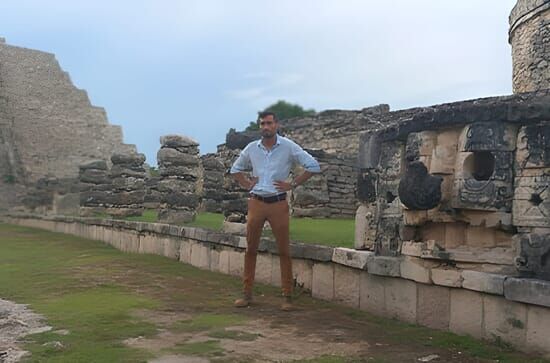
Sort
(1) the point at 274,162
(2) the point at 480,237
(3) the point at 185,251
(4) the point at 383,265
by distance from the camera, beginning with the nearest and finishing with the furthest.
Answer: (2) the point at 480,237
(4) the point at 383,265
(1) the point at 274,162
(3) the point at 185,251

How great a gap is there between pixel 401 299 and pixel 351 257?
0.65 m

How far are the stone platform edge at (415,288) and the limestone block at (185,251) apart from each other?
0.68m

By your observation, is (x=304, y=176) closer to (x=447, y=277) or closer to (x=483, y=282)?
(x=447, y=277)

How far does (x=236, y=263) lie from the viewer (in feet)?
23.1

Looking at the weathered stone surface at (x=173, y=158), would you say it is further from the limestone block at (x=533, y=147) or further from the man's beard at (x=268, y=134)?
the limestone block at (x=533, y=147)

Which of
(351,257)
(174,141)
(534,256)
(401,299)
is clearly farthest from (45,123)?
(534,256)

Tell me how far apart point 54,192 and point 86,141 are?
1292 cm

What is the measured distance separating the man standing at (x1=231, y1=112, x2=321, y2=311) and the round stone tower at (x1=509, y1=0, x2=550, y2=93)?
13777 mm

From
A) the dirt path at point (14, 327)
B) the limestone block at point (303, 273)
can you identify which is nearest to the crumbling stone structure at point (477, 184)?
the limestone block at point (303, 273)

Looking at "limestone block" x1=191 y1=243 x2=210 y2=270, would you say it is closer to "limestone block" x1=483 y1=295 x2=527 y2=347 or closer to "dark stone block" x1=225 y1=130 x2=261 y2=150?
"dark stone block" x1=225 y1=130 x2=261 y2=150

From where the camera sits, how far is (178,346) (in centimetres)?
395

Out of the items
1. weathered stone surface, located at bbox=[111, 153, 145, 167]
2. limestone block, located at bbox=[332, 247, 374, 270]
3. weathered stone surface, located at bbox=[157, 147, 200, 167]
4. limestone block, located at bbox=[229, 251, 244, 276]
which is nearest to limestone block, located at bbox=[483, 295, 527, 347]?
limestone block, located at bbox=[332, 247, 374, 270]

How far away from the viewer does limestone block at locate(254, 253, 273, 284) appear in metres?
6.40

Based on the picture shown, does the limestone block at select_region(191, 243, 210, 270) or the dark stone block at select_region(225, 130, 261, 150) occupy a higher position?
the dark stone block at select_region(225, 130, 261, 150)
